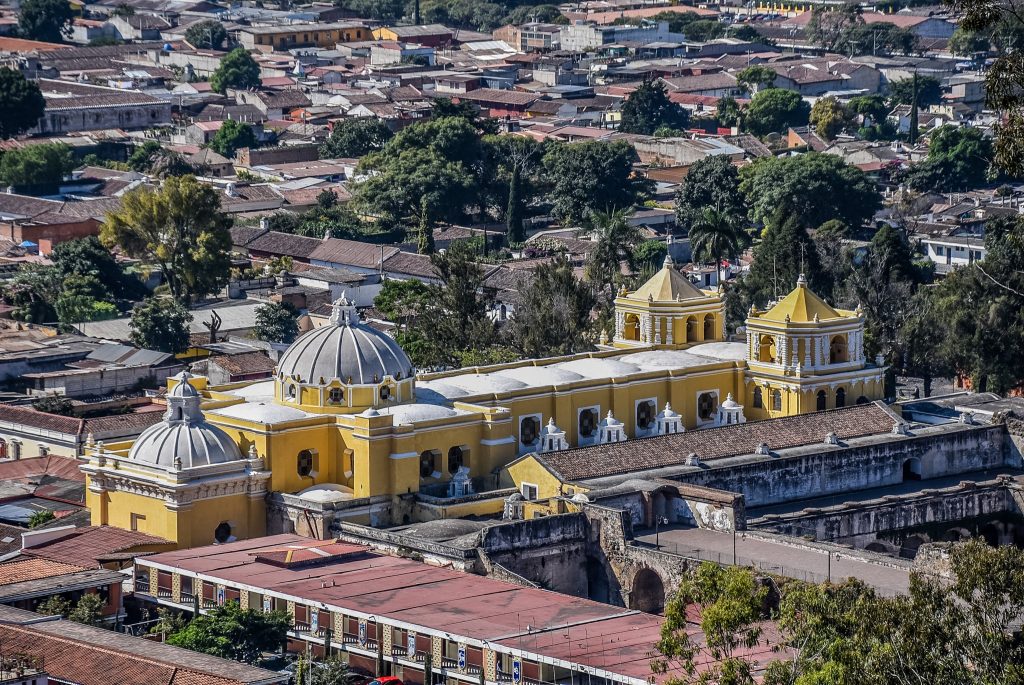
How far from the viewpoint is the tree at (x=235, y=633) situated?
4584cm

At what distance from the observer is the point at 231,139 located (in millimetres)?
117750

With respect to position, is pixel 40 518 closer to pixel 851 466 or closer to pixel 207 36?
pixel 851 466

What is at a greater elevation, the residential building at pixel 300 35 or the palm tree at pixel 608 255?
the residential building at pixel 300 35

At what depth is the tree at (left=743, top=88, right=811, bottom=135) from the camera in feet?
409

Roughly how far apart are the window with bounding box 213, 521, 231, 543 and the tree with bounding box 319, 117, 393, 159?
201 ft

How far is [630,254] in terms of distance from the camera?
3135 inches

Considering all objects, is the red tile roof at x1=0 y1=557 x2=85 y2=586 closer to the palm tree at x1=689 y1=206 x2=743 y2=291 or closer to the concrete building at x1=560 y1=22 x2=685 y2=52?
the palm tree at x1=689 y1=206 x2=743 y2=291

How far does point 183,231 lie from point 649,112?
44.3 meters

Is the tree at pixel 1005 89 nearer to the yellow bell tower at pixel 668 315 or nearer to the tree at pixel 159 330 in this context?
the yellow bell tower at pixel 668 315

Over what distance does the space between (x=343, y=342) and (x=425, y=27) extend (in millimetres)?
107503

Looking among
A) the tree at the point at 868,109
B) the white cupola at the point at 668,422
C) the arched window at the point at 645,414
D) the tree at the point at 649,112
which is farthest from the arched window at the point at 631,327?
the tree at the point at 868,109

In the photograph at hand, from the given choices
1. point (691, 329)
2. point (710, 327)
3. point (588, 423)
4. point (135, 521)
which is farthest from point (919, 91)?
point (135, 521)

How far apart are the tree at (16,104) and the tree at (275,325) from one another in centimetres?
3675

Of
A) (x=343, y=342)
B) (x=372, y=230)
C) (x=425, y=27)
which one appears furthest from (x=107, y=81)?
(x=343, y=342)
